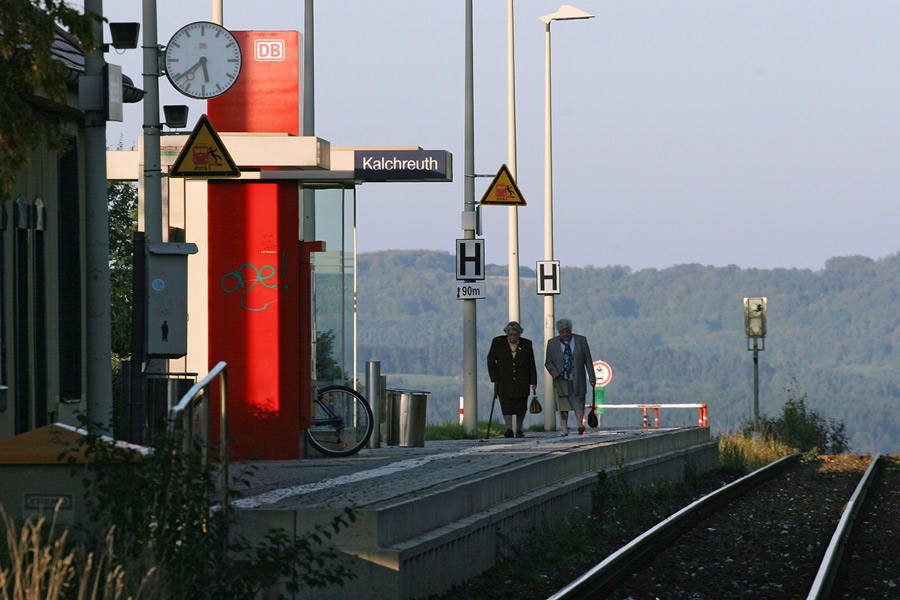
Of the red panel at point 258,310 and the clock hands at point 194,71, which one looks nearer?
the clock hands at point 194,71

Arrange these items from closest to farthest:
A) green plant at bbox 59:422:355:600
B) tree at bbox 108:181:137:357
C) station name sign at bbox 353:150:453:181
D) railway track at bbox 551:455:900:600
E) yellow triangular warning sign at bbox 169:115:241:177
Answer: green plant at bbox 59:422:355:600 < railway track at bbox 551:455:900:600 < yellow triangular warning sign at bbox 169:115:241:177 < station name sign at bbox 353:150:453:181 < tree at bbox 108:181:137:357

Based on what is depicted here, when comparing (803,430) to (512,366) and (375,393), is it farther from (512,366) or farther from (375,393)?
(375,393)

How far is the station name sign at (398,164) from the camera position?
1582cm

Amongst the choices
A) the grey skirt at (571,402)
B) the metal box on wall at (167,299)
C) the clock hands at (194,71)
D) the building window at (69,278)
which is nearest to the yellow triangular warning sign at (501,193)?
the grey skirt at (571,402)

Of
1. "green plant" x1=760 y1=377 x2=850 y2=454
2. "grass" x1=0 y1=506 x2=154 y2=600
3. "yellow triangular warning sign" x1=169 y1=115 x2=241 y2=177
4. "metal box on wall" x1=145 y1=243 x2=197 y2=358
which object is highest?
"yellow triangular warning sign" x1=169 y1=115 x2=241 y2=177

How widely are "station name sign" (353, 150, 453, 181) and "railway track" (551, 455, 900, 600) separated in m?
4.59

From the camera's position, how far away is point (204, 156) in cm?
1415

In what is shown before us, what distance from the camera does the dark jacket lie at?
66.2ft

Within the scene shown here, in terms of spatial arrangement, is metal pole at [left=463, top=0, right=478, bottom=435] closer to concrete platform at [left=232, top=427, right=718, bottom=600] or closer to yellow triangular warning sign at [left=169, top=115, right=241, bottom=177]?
concrete platform at [left=232, top=427, right=718, bottom=600]

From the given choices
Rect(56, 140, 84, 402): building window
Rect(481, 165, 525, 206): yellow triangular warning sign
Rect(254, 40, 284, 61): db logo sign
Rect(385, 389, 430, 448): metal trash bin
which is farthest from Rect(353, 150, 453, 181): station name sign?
Rect(481, 165, 525, 206): yellow triangular warning sign

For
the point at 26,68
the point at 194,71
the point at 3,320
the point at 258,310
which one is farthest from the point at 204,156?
the point at 26,68

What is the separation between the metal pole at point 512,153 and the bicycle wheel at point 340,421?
14.4m

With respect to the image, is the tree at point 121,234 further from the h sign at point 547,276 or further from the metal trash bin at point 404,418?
the metal trash bin at point 404,418

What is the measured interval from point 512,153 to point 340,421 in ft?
51.2
